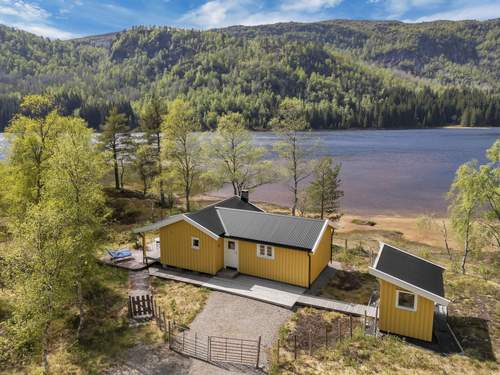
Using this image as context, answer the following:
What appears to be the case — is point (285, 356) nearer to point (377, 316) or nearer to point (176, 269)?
point (377, 316)

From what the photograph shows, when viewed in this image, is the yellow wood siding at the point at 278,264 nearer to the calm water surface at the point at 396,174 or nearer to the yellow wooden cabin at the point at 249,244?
the yellow wooden cabin at the point at 249,244

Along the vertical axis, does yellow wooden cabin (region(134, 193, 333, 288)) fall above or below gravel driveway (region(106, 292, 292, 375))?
above

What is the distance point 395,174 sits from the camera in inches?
2611

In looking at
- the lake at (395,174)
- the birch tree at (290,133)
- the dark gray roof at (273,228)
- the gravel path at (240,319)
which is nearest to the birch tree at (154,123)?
the birch tree at (290,133)

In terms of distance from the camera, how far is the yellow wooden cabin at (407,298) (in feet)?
47.4

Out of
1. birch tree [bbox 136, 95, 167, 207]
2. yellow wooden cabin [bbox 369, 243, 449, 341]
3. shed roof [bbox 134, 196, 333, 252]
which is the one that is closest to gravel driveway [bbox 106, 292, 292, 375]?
shed roof [bbox 134, 196, 333, 252]

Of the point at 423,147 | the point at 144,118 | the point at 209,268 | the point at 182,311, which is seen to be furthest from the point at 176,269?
the point at 423,147

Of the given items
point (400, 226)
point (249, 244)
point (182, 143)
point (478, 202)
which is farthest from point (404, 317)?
point (400, 226)

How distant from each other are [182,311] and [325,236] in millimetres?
8944

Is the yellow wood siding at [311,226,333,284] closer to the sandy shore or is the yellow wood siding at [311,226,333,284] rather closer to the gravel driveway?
the gravel driveway

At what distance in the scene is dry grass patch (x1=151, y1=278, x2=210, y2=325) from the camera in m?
16.8

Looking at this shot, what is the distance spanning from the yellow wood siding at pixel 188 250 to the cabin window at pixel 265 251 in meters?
2.43

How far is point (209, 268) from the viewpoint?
2100cm

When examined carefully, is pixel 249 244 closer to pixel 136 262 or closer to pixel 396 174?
pixel 136 262
